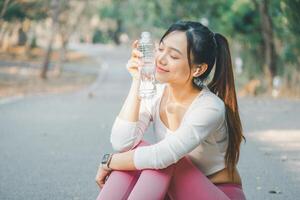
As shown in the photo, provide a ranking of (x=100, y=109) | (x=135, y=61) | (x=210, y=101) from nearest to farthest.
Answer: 1. (x=210, y=101)
2. (x=135, y=61)
3. (x=100, y=109)

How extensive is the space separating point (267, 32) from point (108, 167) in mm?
18306

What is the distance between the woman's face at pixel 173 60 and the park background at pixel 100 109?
2530 millimetres

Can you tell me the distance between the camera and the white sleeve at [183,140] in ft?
11.9

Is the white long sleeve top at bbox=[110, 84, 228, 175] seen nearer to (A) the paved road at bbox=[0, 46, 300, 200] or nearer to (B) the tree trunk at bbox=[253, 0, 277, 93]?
(A) the paved road at bbox=[0, 46, 300, 200]

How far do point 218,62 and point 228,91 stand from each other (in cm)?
19

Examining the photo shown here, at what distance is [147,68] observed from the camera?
13.4ft

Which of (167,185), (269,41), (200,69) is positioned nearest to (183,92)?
(200,69)

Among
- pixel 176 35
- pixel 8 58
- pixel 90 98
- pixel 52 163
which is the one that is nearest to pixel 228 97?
pixel 176 35

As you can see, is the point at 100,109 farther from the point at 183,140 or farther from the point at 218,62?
the point at 183,140

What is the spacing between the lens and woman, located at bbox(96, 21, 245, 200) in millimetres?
3682

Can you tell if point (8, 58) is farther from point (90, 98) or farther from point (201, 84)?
point (201, 84)

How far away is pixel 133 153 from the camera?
3812mm

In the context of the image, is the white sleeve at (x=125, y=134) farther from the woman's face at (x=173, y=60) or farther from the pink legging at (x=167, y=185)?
the woman's face at (x=173, y=60)

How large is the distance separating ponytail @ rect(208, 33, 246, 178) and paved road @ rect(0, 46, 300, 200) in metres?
2.32
